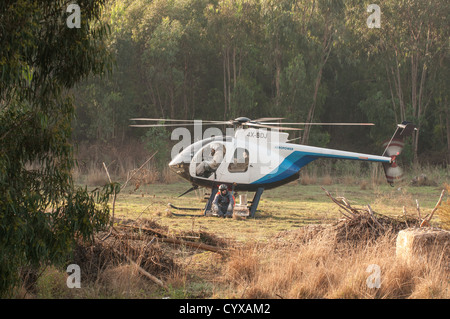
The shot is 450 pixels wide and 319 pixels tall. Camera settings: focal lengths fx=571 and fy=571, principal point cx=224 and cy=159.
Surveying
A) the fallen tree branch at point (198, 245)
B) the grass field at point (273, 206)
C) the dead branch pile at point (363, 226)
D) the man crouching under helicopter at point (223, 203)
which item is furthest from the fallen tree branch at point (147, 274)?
the man crouching under helicopter at point (223, 203)

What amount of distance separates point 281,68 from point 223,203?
2107 cm

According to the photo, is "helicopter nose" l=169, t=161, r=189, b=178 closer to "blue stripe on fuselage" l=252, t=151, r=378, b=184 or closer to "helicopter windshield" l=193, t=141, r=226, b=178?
"helicopter windshield" l=193, t=141, r=226, b=178

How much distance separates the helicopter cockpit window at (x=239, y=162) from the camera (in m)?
14.9

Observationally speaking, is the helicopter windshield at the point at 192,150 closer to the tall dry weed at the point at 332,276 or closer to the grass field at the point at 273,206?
the grass field at the point at 273,206

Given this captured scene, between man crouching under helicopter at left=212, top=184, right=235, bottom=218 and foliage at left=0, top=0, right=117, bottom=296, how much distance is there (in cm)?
806

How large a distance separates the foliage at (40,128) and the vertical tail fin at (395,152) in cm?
1238

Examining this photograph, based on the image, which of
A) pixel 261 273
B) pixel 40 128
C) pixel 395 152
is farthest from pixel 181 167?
pixel 40 128

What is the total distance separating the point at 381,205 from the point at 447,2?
17611 mm

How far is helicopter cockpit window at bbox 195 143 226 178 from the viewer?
14898 mm

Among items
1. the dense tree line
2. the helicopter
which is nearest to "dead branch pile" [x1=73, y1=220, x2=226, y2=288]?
the helicopter

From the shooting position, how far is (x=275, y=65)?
1353 inches

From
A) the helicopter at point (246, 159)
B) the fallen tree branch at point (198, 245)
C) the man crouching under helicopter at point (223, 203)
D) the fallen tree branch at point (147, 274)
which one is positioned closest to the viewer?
the fallen tree branch at point (147, 274)

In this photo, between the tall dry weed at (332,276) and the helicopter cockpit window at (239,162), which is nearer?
the tall dry weed at (332,276)
